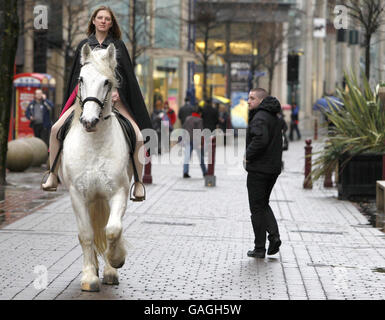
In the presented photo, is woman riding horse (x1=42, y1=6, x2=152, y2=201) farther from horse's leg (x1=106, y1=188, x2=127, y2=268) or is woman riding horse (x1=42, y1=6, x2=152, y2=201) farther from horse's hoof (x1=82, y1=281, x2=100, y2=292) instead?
horse's hoof (x1=82, y1=281, x2=100, y2=292)

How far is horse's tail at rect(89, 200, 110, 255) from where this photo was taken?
8180mm

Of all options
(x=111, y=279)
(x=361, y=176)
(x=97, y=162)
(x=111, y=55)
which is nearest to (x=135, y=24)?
(x=361, y=176)

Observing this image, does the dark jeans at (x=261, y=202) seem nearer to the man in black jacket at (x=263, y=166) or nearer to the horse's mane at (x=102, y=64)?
the man in black jacket at (x=263, y=166)

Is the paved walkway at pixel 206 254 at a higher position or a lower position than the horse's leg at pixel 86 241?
lower

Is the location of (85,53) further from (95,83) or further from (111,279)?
(111,279)

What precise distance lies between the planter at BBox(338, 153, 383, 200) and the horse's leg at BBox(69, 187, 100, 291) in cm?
976

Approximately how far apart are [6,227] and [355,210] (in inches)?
248

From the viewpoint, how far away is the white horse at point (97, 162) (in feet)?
24.9

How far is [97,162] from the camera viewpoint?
304 inches

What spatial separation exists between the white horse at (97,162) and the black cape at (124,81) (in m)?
0.58

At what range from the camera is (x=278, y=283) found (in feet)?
27.9

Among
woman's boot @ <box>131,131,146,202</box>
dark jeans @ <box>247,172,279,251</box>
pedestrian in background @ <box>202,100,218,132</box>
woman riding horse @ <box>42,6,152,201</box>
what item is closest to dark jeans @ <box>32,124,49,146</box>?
pedestrian in background @ <box>202,100,218,132</box>

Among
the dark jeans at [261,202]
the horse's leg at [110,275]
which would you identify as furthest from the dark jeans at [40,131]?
the horse's leg at [110,275]
